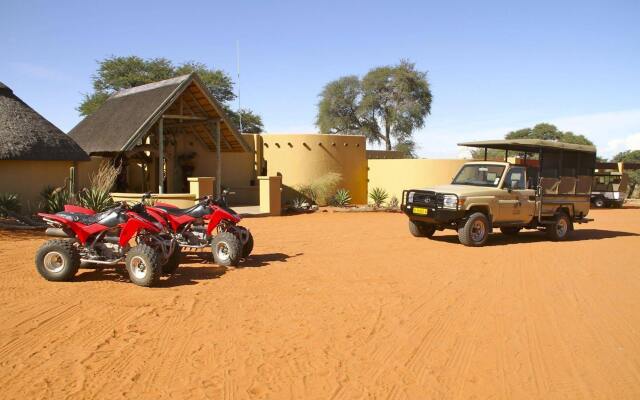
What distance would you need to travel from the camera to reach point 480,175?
13133 mm

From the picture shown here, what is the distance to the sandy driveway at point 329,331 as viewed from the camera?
14.0 feet

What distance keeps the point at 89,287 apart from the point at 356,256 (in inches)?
190

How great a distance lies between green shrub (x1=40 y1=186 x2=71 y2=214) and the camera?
14008 millimetres

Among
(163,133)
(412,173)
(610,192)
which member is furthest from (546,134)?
(163,133)

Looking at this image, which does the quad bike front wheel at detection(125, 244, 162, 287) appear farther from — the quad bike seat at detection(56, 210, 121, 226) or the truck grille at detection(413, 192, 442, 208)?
the truck grille at detection(413, 192, 442, 208)

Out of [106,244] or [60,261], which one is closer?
[60,261]

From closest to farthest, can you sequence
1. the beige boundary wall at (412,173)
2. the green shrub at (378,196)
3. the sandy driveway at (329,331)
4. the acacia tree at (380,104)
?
1. the sandy driveway at (329,331)
2. the green shrub at (378,196)
3. the beige boundary wall at (412,173)
4. the acacia tree at (380,104)

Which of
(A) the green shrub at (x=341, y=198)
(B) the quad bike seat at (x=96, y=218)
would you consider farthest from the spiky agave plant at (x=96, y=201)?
(A) the green shrub at (x=341, y=198)

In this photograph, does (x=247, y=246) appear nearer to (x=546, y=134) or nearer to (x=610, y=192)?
(x=610, y=192)

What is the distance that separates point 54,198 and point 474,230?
36.0 ft

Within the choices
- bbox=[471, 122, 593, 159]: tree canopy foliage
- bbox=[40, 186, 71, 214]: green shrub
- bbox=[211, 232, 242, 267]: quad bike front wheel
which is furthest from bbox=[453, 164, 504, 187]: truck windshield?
bbox=[471, 122, 593, 159]: tree canopy foliage

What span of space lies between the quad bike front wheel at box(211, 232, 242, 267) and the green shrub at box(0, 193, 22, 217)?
25.6 feet

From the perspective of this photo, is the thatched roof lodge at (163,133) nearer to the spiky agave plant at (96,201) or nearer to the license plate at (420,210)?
the spiky agave plant at (96,201)

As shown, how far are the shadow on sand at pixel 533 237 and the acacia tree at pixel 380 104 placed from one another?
27.5 metres
